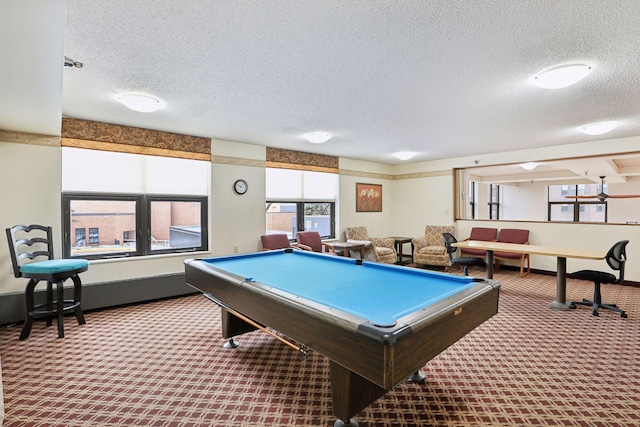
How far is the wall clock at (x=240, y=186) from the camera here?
5.30 m

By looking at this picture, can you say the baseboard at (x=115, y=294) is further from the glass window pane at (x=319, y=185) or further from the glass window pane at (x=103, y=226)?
the glass window pane at (x=319, y=185)

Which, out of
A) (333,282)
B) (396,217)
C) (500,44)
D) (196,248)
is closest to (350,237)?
(396,217)

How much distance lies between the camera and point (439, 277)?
2.45 metres

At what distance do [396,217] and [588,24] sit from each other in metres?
6.35

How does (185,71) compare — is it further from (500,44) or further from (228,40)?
(500,44)

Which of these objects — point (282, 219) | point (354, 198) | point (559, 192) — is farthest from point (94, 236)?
point (559, 192)

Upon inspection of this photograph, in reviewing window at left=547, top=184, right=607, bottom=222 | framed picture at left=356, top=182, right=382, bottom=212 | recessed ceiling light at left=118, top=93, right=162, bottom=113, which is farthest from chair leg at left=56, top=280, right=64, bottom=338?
window at left=547, top=184, right=607, bottom=222

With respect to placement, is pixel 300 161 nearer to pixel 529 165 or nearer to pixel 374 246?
pixel 374 246

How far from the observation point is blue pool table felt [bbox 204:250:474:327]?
5.82 ft

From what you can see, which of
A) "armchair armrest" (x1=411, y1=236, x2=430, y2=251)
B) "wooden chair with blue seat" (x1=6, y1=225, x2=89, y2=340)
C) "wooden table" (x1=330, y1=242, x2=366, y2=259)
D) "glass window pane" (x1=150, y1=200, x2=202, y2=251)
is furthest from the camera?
"armchair armrest" (x1=411, y1=236, x2=430, y2=251)

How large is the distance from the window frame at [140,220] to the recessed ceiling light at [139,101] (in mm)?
1621

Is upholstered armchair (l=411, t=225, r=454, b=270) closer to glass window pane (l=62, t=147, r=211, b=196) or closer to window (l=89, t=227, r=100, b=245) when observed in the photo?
glass window pane (l=62, t=147, r=211, b=196)

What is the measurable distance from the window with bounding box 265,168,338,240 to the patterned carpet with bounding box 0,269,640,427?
2.87m

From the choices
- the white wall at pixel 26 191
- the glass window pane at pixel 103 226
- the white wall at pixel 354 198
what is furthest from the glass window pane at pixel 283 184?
the white wall at pixel 26 191
